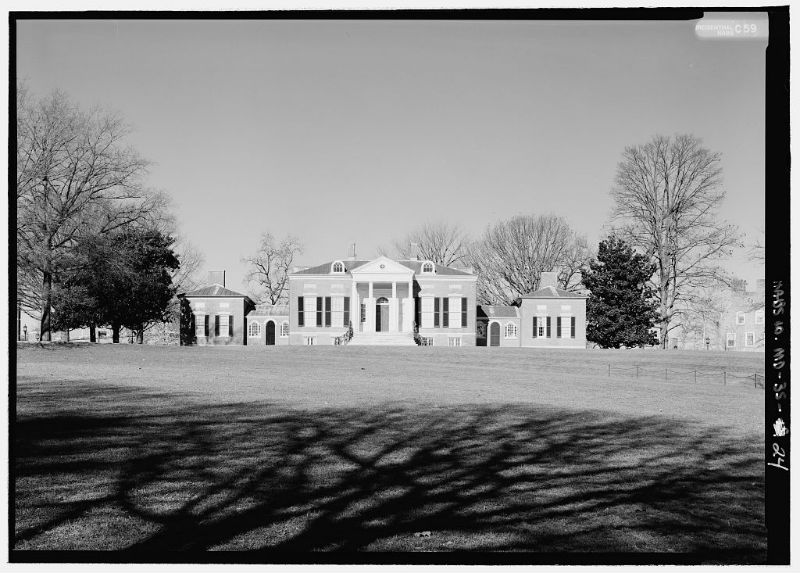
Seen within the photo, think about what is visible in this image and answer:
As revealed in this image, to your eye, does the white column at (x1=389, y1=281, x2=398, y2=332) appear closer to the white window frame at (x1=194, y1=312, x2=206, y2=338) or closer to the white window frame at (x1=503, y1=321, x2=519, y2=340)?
the white window frame at (x1=503, y1=321, x2=519, y2=340)

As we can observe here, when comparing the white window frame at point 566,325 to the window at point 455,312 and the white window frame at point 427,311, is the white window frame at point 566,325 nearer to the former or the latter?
the window at point 455,312

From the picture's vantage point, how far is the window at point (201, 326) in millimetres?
31031

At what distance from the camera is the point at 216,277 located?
3123 cm

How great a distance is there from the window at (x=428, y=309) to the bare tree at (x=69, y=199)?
16.2 metres

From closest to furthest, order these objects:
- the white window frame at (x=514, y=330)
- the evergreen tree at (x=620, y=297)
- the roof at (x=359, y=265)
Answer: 1. the evergreen tree at (x=620, y=297)
2. the roof at (x=359, y=265)
3. the white window frame at (x=514, y=330)

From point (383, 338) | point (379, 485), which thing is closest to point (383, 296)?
point (383, 338)

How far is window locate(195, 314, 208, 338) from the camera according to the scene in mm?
31031

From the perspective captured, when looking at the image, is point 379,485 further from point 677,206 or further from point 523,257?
point 523,257

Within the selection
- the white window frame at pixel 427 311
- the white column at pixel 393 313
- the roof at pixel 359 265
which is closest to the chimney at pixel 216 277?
the roof at pixel 359 265

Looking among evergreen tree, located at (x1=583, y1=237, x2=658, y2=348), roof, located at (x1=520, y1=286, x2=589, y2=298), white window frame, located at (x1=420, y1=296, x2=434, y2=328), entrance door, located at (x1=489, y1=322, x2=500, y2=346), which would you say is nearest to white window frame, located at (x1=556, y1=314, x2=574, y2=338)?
roof, located at (x1=520, y1=286, x2=589, y2=298)

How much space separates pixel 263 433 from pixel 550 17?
482cm

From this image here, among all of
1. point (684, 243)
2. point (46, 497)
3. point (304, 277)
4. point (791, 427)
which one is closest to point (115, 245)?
point (304, 277)
